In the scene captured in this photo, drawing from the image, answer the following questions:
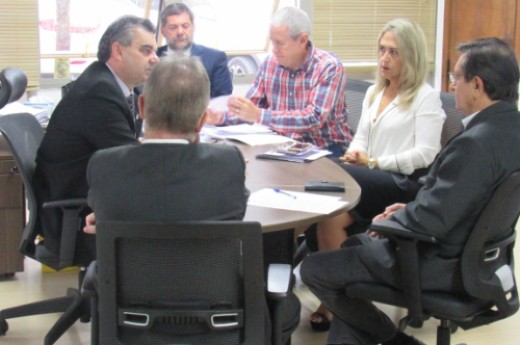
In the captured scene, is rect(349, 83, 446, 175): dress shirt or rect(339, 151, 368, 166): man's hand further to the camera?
rect(339, 151, 368, 166): man's hand

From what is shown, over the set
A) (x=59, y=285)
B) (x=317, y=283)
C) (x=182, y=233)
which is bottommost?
(x=59, y=285)

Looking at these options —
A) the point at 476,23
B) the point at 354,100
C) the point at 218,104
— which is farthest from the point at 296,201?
the point at 476,23

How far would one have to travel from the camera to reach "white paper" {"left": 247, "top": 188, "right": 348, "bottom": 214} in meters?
2.53

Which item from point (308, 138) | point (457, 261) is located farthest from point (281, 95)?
point (457, 261)

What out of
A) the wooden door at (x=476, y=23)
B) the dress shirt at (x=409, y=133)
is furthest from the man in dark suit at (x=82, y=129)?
the wooden door at (x=476, y=23)

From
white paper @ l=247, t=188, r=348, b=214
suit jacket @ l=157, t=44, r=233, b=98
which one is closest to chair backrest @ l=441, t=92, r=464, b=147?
white paper @ l=247, t=188, r=348, b=214

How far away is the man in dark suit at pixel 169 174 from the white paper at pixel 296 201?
464mm

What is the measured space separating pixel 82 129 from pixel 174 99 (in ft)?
3.01

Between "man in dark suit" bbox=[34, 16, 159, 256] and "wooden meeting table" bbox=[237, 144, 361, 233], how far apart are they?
1.67 feet

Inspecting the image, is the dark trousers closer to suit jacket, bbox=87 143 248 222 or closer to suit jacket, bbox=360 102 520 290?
suit jacket, bbox=360 102 520 290

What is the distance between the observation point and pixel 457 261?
8.16 feet

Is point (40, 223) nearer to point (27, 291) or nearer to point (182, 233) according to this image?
point (27, 291)

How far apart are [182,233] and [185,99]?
0.41 meters

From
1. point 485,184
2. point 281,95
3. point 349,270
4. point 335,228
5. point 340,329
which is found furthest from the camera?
point 281,95
